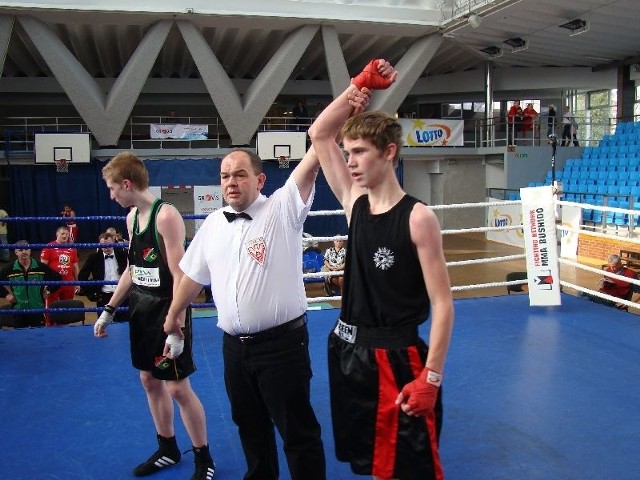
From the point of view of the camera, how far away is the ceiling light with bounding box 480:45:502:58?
17184mm

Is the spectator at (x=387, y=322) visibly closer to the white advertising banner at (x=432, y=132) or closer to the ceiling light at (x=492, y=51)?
the white advertising banner at (x=432, y=132)

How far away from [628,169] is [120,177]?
→ 49.6ft

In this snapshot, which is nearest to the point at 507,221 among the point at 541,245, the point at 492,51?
the point at 492,51

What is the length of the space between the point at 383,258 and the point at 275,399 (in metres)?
0.73

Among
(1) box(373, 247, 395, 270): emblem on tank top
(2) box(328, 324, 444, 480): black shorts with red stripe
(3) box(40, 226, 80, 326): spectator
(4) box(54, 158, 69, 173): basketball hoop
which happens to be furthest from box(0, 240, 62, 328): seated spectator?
(4) box(54, 158, 69, 173): basketball hoop

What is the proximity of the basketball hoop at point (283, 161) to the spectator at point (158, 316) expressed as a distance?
13.6 metres

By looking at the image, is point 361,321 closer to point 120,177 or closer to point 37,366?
point 120,177

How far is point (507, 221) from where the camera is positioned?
17016 mm

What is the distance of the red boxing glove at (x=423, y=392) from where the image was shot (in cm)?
190

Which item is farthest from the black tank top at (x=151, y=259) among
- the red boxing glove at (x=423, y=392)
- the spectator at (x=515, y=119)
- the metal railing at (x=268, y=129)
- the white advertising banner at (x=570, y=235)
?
the spectator at (x=515, y=119)

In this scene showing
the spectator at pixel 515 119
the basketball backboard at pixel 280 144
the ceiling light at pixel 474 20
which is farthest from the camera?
the spectator at pixel 515 119

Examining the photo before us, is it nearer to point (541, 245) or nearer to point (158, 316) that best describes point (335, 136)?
point (158, 316)

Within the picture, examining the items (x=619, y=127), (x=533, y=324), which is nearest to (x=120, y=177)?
(x=533, y=324)

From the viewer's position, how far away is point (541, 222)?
19.2 ft
